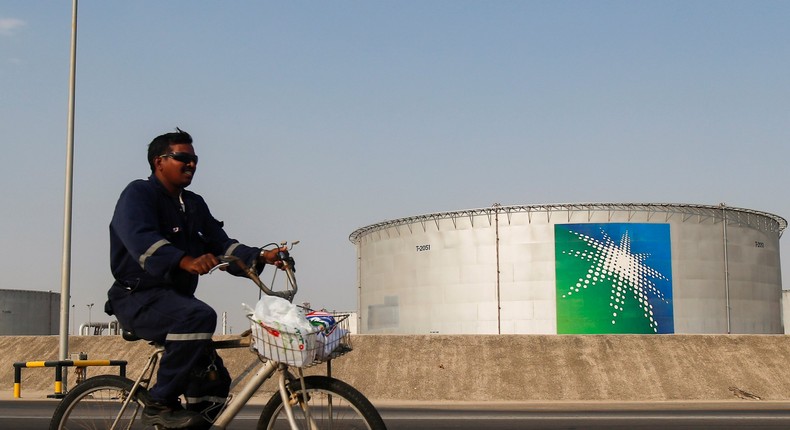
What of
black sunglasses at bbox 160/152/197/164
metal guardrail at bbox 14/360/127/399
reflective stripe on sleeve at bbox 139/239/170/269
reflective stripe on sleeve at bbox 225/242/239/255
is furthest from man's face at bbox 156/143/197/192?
metal guardrail at bbox 14/360/127/399

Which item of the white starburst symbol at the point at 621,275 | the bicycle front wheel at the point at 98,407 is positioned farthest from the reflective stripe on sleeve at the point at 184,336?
the white starburst symbol at the point at 621,275

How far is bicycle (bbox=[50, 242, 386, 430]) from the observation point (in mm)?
4402

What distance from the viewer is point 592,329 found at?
37.6m

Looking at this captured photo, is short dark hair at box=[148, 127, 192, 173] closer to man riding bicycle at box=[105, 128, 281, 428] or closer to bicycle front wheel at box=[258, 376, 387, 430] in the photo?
man riding bicycle at box=[105, 128, 281, 428]

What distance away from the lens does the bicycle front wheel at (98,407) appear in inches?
205

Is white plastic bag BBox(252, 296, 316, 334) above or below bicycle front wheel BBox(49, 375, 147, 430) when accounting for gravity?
above

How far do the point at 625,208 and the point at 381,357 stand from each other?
70.4 feet

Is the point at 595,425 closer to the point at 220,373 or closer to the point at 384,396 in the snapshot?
the point at 220,373

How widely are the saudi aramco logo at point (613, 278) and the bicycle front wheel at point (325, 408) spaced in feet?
Answer: 111

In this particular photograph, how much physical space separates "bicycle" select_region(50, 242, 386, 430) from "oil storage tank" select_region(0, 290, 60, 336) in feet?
180

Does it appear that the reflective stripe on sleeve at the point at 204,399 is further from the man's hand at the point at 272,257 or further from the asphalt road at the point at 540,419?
the asphalt road at the point at 540,419

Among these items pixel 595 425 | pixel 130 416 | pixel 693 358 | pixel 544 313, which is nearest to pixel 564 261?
pixel 544 313

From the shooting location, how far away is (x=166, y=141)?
5.23 m

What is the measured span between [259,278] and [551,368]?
1597 cm
